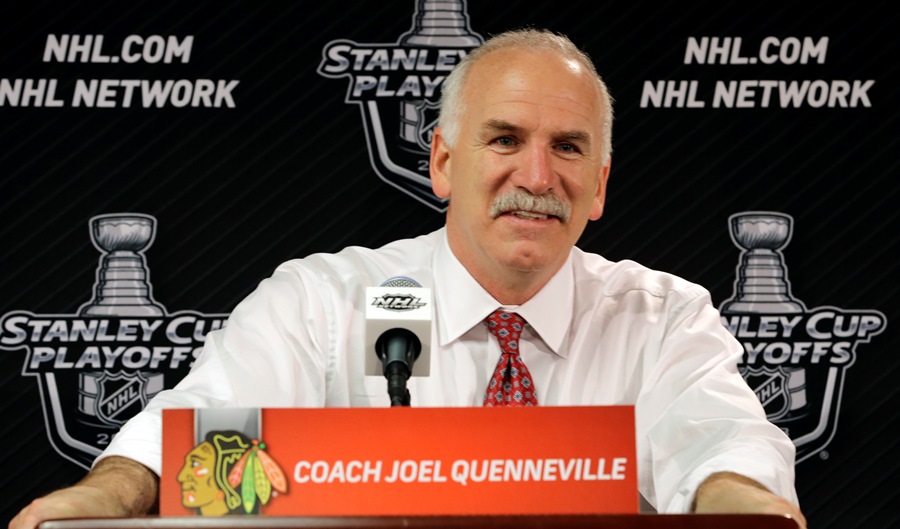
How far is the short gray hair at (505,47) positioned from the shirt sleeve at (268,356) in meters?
0.47

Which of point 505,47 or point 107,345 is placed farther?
point 107,345

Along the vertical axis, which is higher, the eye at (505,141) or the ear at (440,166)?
the ear at (440,166)

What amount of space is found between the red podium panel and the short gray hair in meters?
1.11

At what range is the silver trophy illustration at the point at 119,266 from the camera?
10.2ft

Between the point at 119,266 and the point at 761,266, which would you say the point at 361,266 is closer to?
the point at 119,266

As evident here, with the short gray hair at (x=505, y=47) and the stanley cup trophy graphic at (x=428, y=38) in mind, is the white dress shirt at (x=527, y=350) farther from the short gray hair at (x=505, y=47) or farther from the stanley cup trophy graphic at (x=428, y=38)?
the stanley cup trophy graphic at (x=428, y=38)

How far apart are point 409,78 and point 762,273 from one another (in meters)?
1.20

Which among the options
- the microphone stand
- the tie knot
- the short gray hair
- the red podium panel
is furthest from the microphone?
the short gray hair

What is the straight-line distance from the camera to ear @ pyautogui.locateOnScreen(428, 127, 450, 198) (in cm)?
249

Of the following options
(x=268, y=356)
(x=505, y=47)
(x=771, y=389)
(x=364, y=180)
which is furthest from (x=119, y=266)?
(x=771, y=389)

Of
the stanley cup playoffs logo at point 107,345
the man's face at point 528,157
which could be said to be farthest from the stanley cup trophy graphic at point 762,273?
the stanley cup playoffs logo at point 107,345

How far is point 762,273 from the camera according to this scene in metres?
3.20

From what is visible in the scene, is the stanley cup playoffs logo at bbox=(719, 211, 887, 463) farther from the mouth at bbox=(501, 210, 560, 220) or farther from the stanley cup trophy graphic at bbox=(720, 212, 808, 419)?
the mouth at bbox=(501, 210, 560, 220)

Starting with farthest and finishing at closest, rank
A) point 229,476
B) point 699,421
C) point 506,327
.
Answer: point 506,327 → point 699,421 → point 229,476
